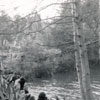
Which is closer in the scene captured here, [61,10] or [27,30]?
[27,30]

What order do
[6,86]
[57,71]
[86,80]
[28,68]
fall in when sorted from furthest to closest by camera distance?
[57,71]
[28,68]
[6,86]
[86,80]

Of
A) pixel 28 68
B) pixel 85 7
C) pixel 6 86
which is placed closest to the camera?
pixel 85 7

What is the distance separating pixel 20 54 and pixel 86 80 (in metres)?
23.8

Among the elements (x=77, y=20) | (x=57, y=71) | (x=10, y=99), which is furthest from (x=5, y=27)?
(x=57, y=71)

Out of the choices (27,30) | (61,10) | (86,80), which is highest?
(61,10)

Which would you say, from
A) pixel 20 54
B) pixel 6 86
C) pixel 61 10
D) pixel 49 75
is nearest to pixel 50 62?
pixel 49 75

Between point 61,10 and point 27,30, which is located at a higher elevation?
point 61,10

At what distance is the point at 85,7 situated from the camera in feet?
22.2

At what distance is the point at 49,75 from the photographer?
29906 mm

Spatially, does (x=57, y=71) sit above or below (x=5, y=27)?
below

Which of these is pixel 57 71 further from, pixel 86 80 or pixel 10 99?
pixel 86 80

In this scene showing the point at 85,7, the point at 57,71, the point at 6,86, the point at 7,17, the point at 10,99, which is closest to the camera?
the point at 7,17

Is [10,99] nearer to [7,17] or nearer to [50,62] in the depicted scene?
[7,17]

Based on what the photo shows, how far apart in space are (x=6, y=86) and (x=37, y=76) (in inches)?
752
